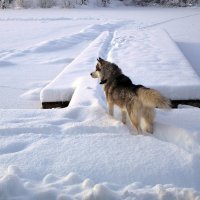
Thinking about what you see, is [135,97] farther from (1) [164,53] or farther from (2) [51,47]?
(2) [51,47]

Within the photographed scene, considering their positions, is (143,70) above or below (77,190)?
above

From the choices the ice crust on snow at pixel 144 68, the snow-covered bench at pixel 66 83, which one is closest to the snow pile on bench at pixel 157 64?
the ice crust on snow at pixel 144 68

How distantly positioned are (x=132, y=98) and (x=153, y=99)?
1.45 ft

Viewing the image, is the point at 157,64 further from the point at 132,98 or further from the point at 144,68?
the point at 132,98

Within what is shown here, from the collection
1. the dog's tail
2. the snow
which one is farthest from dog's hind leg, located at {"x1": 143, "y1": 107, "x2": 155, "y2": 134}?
the dog's tail

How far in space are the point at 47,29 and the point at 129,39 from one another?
7.38m

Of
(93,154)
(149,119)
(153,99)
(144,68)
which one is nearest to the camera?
(93,154)

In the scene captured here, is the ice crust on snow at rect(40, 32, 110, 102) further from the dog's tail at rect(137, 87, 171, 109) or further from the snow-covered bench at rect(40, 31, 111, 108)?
the dog's tail at rect(137, 87, 171, 109)

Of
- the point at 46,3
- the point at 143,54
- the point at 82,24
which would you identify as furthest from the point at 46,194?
the point at 46,3

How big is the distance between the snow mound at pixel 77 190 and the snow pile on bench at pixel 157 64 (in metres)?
3.15

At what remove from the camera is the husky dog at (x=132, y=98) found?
388 centimetres

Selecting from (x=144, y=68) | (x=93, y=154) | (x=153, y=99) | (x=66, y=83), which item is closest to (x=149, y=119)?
(x=153, y=99)

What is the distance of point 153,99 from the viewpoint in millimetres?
3834

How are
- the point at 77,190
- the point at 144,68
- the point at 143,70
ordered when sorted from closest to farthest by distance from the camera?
the point at 77,190
the point at 143,70
the point at 144,68
